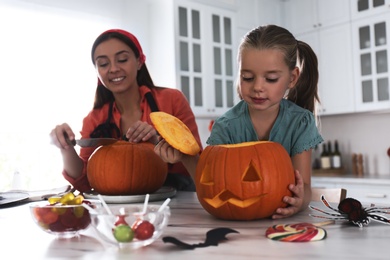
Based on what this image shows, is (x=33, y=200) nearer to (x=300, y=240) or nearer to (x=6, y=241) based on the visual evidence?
(x=6, y=241)

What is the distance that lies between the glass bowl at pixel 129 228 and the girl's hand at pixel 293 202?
1.04ft

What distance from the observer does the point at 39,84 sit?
3.04m

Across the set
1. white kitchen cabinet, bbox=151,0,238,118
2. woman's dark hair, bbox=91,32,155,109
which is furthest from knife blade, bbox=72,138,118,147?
white kitchen cabinet, bbox=151,0,238,118

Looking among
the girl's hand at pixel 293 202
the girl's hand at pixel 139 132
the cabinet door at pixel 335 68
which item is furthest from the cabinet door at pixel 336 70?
the girl's hand at pixel 293 202

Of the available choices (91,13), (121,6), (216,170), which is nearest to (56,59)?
(91,13)

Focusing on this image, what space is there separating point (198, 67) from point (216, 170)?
2674 mm

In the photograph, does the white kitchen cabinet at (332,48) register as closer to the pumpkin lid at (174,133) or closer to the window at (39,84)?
the window at (39,84)

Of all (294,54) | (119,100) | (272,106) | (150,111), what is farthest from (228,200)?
(119,100)

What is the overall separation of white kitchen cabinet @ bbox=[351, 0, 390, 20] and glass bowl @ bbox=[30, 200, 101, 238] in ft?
10.6

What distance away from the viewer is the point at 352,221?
80 cm

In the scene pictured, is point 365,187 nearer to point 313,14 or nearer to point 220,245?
point 313,14

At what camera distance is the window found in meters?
2.91

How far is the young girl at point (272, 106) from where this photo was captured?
1.14 m

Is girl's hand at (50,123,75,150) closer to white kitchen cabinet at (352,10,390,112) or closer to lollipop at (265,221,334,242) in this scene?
lollipop at (265,221,334,242)
